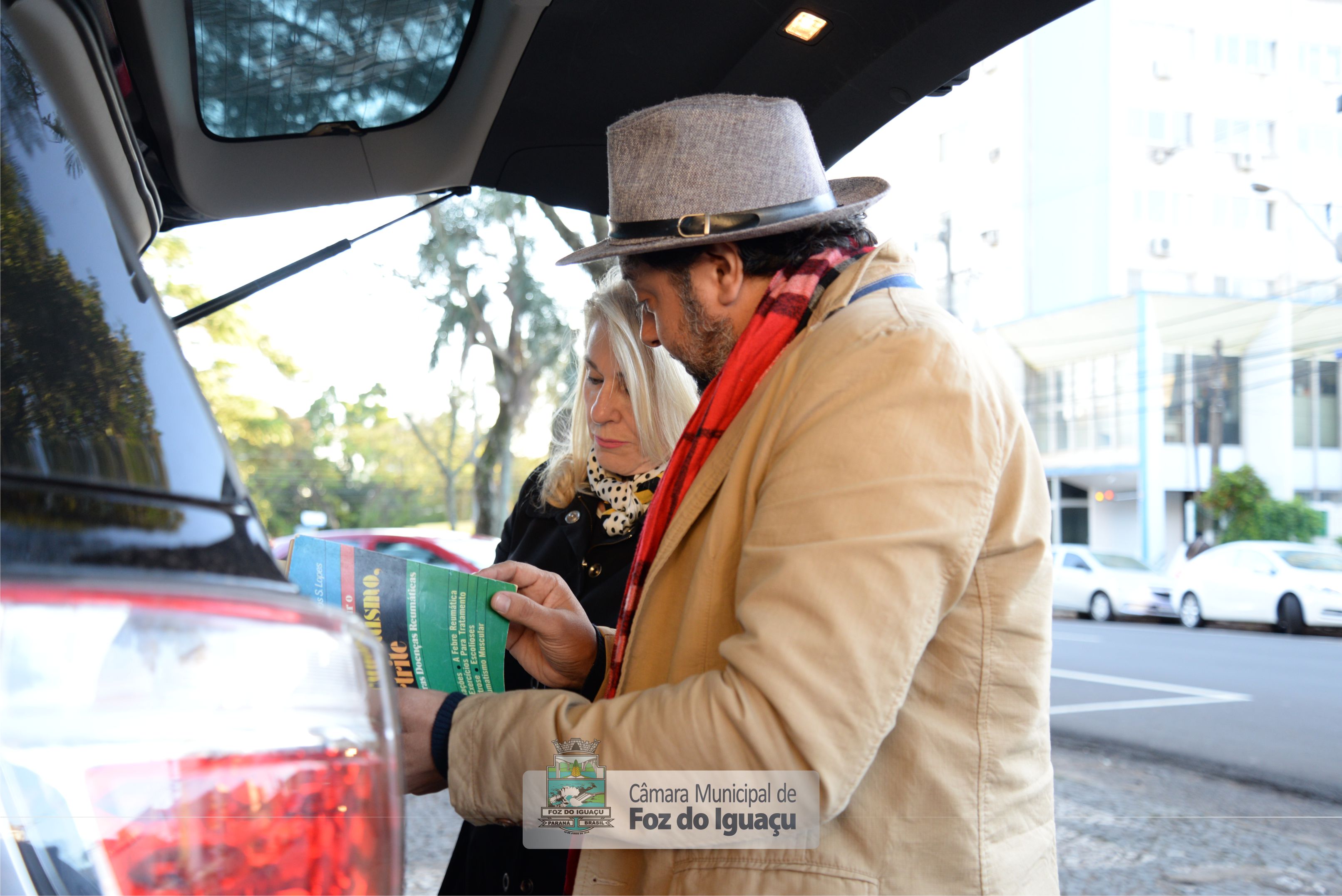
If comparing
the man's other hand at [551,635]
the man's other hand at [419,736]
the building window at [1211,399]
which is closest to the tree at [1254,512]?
the building window at [1211,399]

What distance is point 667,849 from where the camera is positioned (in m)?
1.25

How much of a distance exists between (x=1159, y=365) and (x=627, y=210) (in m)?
26.3

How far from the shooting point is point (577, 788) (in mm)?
1215

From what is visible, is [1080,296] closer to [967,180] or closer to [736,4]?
[967,180]

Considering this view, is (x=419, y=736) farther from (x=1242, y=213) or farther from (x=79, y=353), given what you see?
(x=1242, y=213)

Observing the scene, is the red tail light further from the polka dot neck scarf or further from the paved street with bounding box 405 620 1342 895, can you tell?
the polka dot neck scarf

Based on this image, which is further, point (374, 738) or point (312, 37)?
point (312, 37)

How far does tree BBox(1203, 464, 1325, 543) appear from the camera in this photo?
2106 centimetres

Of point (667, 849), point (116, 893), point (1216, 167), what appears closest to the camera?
point (116, 893)

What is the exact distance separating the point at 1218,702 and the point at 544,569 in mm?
8029

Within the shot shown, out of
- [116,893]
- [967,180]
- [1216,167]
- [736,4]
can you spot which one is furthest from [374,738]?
[1216,167]

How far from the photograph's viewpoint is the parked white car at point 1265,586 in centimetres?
1377

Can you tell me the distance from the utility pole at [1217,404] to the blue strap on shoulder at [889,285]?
2531 centimetres

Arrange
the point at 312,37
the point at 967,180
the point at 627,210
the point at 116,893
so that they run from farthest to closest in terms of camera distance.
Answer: the point at 967,180 → the point at 312,37 → the point at 627,210 → the point at 116,893
